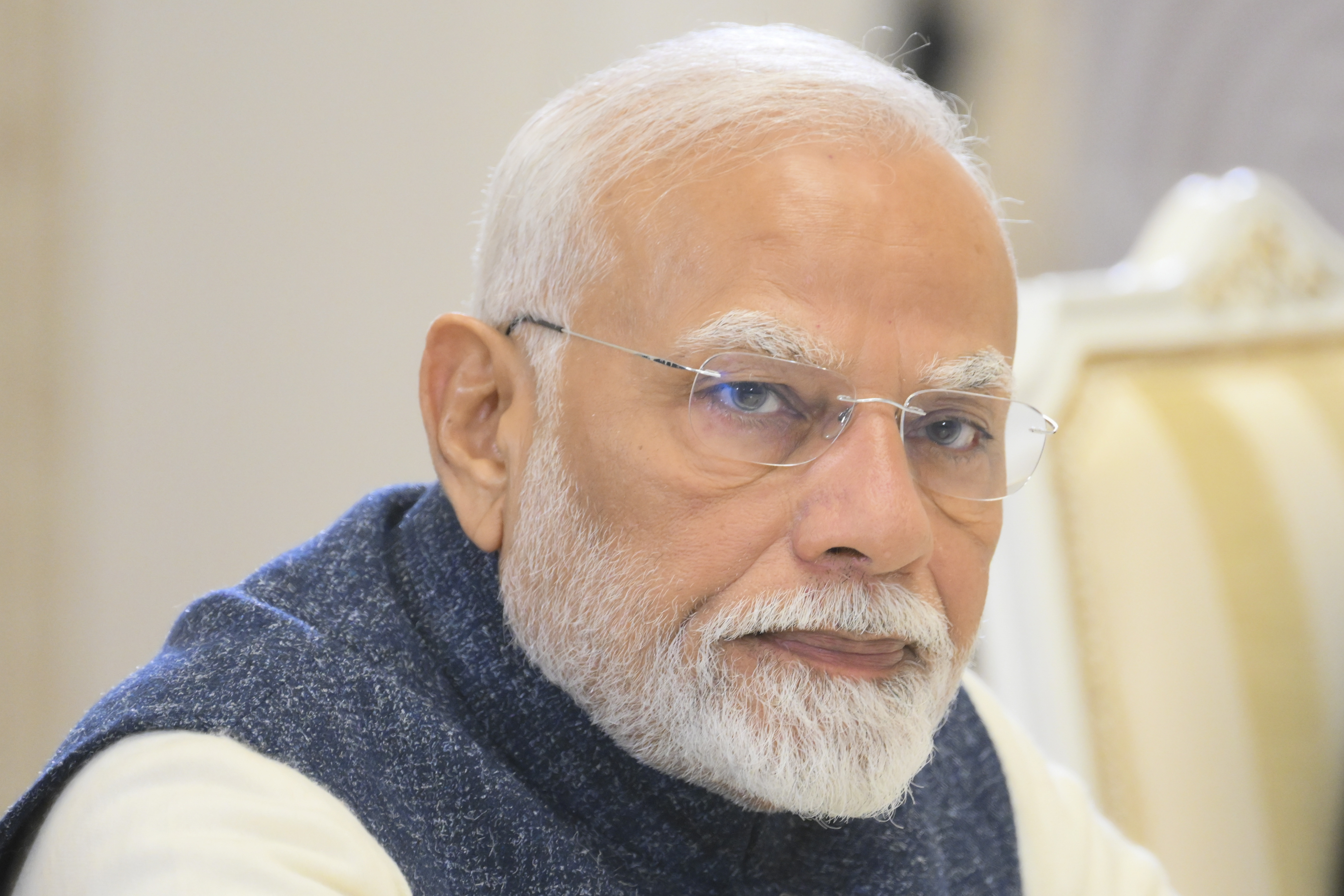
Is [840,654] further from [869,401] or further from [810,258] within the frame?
[810,258]

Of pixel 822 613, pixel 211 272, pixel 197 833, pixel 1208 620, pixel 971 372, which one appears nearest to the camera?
pixel 197 833

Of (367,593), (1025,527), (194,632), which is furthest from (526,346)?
(1025,527)

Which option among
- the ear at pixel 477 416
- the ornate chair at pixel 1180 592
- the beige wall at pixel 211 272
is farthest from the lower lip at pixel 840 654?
the beige wall at pixel 211 272

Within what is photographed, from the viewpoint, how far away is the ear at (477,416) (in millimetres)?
Result: 1090

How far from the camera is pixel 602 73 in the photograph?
1177 millimetres

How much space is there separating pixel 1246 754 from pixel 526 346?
1187 millimetres

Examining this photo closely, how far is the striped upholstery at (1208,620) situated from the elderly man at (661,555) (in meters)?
0.60

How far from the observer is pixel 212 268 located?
→ 2240 millimetres

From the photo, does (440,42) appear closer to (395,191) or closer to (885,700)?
(395,191)

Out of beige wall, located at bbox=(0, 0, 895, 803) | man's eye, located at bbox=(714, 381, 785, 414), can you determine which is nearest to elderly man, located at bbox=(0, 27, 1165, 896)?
man's eye, located at bbox=(714, 381, 785, 414)

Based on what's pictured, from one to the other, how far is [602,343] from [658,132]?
0.62 ft

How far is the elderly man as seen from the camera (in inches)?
35.8

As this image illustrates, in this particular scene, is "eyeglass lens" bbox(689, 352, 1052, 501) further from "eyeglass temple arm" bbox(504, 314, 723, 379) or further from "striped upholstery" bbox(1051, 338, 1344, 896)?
"striped upholstery" bbox(1051, 338, 1344, 896)

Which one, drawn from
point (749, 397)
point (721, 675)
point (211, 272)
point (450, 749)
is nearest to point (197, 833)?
point (450, 749)
